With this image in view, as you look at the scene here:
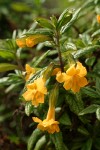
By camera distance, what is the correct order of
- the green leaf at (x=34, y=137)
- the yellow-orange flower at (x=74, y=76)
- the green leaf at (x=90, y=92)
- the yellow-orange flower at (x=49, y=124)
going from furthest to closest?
the green leaf at (x=34, y=137)
the green leaf at (x=90, y=92)
the yellow-orange flower at (x=49, y=124)
the yellow-orange flower at (x=74, y=76)

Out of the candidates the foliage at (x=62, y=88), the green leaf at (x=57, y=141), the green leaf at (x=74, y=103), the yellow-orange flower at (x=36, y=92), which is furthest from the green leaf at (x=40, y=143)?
the yellow-orange flower at (x=36, y=92)

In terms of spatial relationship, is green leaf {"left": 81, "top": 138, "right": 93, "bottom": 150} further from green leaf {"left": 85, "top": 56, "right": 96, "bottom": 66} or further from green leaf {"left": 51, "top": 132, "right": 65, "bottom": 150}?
green leaf {"left": 85, "top": 56, "right": 96, "bottom": 66}

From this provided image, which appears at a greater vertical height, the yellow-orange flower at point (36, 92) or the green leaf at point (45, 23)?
the green leaf at point (45, 23)

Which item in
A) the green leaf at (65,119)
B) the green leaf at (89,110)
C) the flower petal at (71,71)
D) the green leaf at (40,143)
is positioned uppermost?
the flower petal at (71,71)

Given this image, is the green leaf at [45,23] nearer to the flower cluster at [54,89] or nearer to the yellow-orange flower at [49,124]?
the flower cluster at [54,89]

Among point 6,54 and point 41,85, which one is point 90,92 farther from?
point 6,54

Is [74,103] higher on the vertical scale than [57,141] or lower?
higher

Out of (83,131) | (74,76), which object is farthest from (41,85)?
(83,131)

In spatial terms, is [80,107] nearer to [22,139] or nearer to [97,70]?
[97,70]

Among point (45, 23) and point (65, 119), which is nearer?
point (45, 23)
